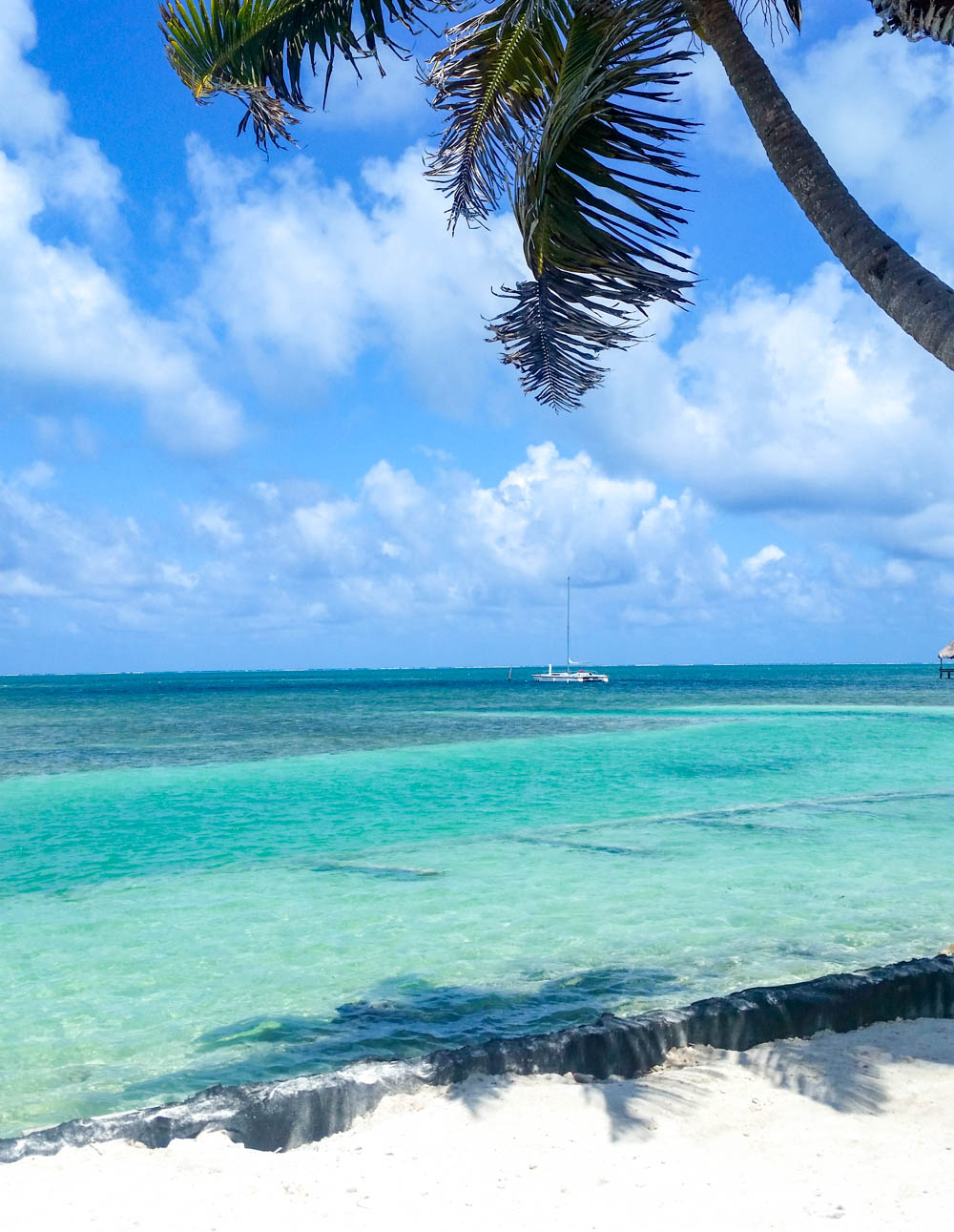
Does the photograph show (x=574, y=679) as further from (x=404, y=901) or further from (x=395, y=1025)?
(x=395, y=1025)

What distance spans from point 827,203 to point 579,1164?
337cm

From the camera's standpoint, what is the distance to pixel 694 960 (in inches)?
235

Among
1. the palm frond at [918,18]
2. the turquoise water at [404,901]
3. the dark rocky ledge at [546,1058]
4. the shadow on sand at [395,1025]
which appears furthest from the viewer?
the turquoise water at [404,901]

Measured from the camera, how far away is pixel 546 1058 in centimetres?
353

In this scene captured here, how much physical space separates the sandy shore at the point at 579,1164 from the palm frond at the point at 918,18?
359cm

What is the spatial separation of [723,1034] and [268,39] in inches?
194

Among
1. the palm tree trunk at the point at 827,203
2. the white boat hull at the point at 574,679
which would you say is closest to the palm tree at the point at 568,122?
the palm tree trunk at the point at 827,203

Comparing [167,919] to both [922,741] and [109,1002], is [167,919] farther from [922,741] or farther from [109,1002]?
[922,741]

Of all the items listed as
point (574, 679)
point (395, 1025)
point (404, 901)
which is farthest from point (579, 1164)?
point (574, 679)

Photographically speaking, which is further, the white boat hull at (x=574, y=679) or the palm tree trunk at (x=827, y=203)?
the white boat hull at (x=574, y=679)

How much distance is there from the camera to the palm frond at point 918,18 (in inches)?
128

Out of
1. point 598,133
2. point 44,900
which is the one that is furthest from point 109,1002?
point 598,133

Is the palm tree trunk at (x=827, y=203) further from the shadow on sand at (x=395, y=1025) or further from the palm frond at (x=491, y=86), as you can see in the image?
the shadow on sand at (x=395, y=1025)

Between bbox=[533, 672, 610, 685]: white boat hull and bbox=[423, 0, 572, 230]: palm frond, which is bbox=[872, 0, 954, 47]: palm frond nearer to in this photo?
bbox=[423, 0, 572, 230]: palm frond
